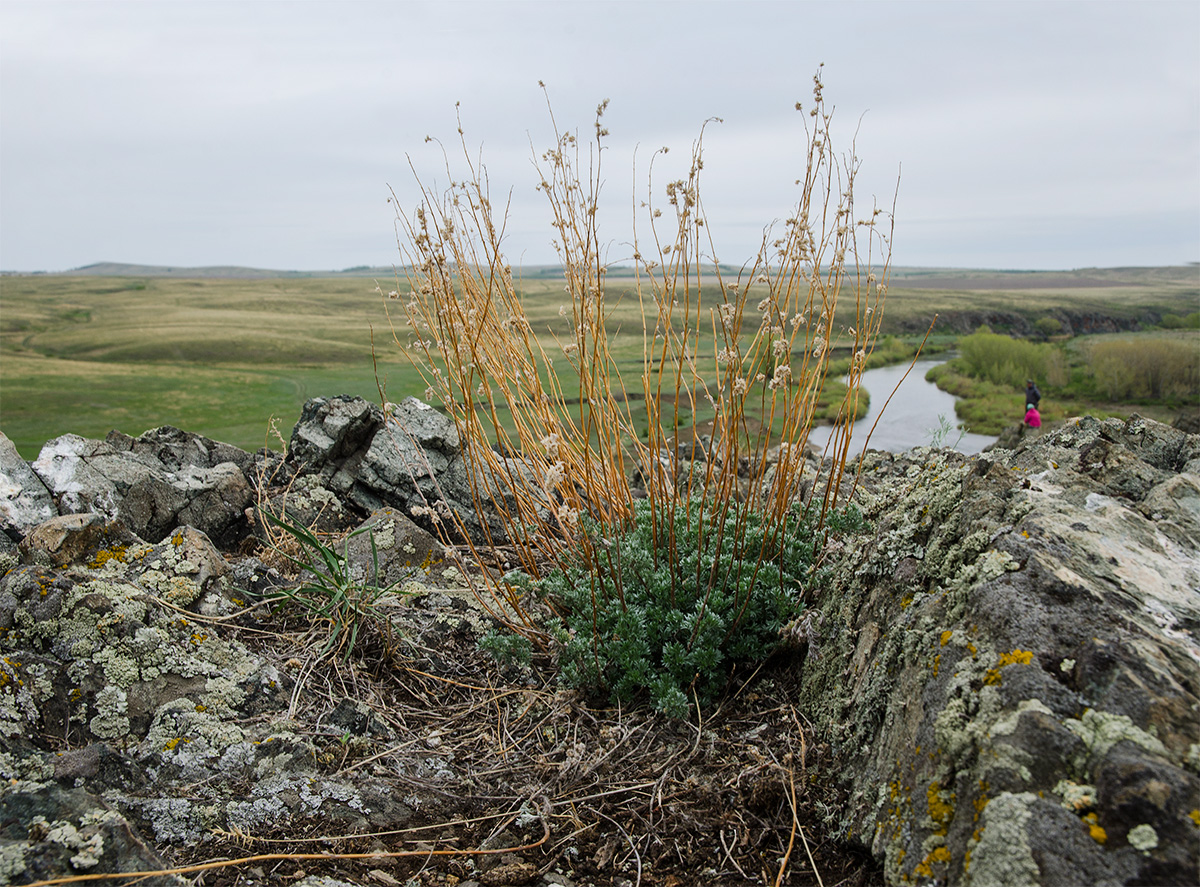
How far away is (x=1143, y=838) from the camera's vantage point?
1.18 metres

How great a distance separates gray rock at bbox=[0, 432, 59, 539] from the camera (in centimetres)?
372

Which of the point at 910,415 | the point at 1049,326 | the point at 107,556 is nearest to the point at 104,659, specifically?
the point at 107,556

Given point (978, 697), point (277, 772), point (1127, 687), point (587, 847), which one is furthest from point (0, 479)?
point (1127, 687)

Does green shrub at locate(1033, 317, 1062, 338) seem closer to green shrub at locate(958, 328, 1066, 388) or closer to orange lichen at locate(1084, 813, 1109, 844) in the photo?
green shrub at locate(958, 328, 1066, 388)

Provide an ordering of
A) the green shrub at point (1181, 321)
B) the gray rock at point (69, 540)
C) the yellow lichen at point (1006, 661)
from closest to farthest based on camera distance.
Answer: the yellow lichen at point (1006, 661) → the gray rock at point (69, 540) → the green shrub at point (1181, 321)

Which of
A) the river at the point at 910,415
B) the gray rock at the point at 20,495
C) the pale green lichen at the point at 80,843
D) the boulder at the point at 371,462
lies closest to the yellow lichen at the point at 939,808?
the pale green lichen at the point at 80,843

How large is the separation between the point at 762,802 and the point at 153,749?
197 cm

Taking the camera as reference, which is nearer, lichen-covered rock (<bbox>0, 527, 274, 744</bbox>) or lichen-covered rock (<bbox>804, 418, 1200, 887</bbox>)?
lichen-covered rock (<bbox>804, 418, 1200, 887</bbox>)

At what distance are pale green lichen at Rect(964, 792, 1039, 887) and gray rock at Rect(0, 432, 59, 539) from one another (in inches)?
178

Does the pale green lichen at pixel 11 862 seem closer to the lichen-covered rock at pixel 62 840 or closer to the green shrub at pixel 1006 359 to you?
the lichen-covered rock at pixel 62 840

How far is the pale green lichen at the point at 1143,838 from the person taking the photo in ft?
3.83

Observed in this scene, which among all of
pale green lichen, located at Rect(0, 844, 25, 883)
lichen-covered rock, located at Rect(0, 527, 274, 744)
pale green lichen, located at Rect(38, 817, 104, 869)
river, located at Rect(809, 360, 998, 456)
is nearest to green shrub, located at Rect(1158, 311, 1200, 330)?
river, located at Rect(809, 360, 998, 456)

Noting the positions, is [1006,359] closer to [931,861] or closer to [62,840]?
[931,861]

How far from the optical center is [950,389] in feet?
45.6
